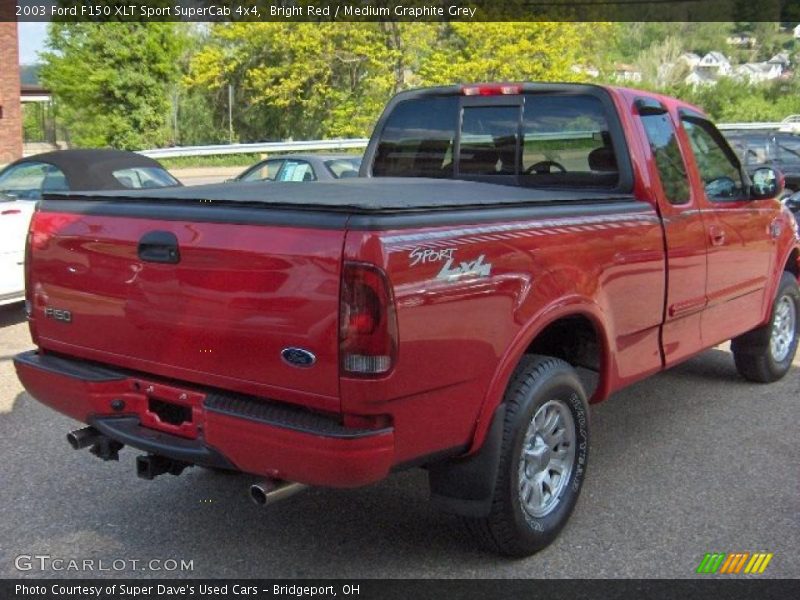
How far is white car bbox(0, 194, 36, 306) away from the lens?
8133 mm

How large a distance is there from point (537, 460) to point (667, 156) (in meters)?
2.10

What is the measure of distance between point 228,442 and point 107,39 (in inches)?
1526

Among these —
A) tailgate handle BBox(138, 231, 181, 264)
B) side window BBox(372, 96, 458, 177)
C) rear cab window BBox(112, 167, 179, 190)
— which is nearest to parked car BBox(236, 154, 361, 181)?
rear cab window BBox(112, 167, 179, 190)

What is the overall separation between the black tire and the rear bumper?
4.14m

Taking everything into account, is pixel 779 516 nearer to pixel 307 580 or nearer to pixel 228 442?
pixel 307 580

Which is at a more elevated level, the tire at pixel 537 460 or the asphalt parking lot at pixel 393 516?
the tire at pixel 537 460

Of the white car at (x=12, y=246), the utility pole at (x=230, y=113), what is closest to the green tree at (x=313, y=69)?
the utility pole at (x=230, y=113)

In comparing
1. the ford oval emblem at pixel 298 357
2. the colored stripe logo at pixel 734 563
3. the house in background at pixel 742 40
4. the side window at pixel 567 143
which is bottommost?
the colored stripe logo at pixel 734 563

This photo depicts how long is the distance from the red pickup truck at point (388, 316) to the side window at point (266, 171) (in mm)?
8965

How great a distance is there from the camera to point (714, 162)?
548 centimetres

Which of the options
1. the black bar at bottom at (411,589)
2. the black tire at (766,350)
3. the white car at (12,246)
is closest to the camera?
the black bar at bottom at (411,589)

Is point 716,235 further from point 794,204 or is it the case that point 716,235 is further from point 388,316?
point 794,204

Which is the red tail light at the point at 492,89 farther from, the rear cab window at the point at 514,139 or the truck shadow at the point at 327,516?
the truck shadow at the point at 327,516

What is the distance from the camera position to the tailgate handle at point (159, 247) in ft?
10.8
